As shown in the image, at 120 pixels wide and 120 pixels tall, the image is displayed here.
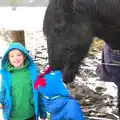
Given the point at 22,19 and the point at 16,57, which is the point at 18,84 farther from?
the point at 22,19

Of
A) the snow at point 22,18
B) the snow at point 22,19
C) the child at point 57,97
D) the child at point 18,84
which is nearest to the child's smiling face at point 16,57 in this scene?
the child at point 18,84

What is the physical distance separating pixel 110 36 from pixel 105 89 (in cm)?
196

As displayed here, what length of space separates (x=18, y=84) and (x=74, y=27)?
657 millimetres

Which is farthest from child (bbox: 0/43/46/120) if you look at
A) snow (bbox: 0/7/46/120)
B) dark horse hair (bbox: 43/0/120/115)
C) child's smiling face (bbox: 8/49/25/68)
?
snow (bbox: 0/7/46/120)

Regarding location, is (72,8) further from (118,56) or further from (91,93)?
(91,93)

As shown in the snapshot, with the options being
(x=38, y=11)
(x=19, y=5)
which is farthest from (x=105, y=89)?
(x=19, y=5)

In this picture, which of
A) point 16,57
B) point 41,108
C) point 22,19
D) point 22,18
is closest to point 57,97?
point 41,108

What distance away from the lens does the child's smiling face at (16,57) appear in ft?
7.60

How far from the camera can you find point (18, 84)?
2346 mm

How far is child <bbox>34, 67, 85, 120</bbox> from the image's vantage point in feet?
7.00

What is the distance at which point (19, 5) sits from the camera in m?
13.5

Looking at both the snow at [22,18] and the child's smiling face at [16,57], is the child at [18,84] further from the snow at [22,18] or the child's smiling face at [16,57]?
the snow at [22,18]

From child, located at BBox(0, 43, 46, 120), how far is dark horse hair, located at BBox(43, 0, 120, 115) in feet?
0.94

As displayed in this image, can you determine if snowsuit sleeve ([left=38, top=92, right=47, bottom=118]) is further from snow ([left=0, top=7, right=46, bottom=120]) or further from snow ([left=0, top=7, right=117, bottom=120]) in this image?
snow ([left=0, top=7, right=46, bottom=120])
